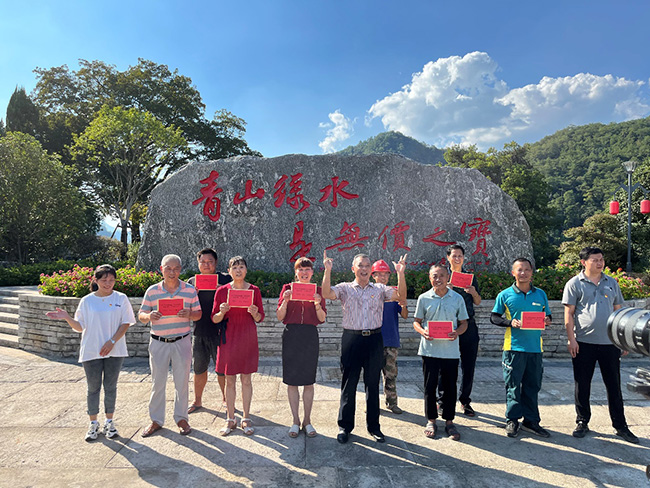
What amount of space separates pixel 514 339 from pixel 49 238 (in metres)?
14.7

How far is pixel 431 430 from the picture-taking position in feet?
10.6

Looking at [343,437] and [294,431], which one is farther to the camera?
[294,431]

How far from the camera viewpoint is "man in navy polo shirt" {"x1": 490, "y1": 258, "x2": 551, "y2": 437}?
3.33 meters

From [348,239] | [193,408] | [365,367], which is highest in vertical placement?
[348,239]

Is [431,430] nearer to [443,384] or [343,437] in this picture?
[443,384]

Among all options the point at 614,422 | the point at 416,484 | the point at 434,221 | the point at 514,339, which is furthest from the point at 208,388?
the point at 434,221

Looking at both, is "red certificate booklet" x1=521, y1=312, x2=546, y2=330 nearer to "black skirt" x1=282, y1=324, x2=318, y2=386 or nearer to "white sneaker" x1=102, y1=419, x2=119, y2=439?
"black skirt" x1=282, y1=324, x2=318, y2=386

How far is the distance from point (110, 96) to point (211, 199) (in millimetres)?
17551

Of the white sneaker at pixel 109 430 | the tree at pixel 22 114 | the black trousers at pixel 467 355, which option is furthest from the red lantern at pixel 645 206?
the tree at pixel 22 114

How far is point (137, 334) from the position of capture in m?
5.70


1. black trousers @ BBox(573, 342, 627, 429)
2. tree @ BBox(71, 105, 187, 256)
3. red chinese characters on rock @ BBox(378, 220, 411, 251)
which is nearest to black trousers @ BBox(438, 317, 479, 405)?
black trousers @ BBox(573, 342, 627, 429)

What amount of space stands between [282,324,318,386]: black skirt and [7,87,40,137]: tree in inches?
900

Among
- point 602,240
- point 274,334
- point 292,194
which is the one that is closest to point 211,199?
point 292,194

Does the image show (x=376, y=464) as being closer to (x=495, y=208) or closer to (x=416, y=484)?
(x=416, y=484)
